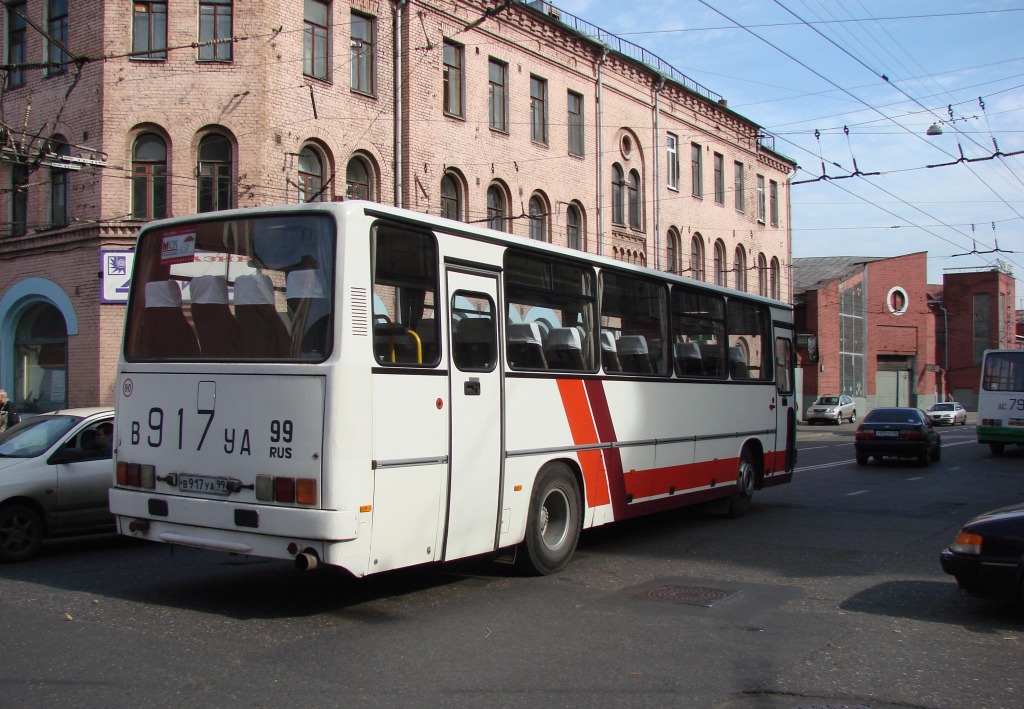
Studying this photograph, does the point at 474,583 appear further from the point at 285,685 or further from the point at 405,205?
the point at 405,205

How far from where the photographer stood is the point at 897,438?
963 inches

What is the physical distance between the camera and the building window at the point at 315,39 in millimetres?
22312

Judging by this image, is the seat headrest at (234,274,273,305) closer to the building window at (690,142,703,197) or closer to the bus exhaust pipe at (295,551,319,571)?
the bus exhaust pipe at (295,551,319,571)

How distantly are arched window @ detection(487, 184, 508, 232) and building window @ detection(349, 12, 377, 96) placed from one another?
4913 millimetres

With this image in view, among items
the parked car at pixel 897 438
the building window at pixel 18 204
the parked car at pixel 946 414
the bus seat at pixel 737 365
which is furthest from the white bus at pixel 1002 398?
the parked car at pixel 946 414

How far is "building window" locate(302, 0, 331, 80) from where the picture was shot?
2231 cm

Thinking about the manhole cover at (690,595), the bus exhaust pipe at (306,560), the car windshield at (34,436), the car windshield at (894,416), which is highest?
the car windshield at (34,436)

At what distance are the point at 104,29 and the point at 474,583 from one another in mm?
17346

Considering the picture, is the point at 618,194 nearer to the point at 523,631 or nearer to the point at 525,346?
the point at 525,346

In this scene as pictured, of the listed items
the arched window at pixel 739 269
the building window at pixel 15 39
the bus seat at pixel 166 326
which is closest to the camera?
the bus seat at pixel 166 326

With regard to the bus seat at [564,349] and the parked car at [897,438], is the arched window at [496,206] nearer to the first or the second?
the parked car at [897,438]

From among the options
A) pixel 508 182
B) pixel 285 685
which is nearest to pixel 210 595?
pixel 285 685

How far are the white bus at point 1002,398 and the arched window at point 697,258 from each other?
40.4 feet

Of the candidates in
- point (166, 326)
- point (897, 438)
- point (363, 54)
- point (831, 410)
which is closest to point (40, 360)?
point (363, 54)
